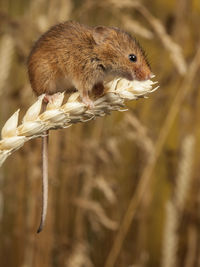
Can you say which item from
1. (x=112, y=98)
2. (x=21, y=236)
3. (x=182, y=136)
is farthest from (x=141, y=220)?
(x=112, y=98)

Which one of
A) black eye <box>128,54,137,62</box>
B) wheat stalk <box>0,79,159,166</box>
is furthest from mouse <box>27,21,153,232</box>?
wheat stalk <box>0,79,159,166</box>

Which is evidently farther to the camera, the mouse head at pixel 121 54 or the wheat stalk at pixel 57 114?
the mouse head at pixel 121 54

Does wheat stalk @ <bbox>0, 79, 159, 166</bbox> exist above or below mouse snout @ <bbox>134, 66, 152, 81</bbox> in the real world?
below

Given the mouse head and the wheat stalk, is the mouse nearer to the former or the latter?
the mouse head

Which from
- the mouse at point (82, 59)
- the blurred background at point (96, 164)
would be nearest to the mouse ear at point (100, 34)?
the mouse at point (82, 59)

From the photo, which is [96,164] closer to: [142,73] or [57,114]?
[142,73]

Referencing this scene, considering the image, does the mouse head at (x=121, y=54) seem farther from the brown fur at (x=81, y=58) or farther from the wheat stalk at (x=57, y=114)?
the wheat stalk at (x=57, y=114)

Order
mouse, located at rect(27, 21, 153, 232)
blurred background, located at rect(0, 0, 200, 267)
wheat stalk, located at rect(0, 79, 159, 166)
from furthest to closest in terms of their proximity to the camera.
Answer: blurred background, located at rect(0, 0, 200, 267) < mouse, located at rect(27, 21, 153, 232) < wheat stalk, located at rect(0, 79, 159, 166)

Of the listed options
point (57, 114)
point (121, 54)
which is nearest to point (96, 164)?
point (121, 54)

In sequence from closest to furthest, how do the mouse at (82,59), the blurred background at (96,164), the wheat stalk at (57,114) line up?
the wheat stalk at (57,114) → the mouse at (82,59) → the blurred background at (96,164)
